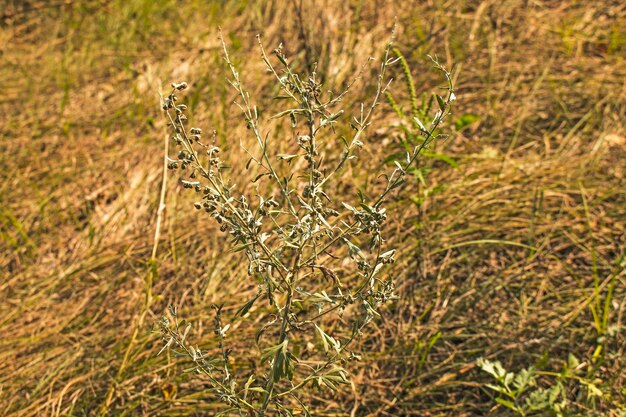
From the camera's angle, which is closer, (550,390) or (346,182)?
(550,390)

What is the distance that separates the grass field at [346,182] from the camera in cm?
256

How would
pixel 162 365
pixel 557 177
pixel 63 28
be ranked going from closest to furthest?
pixel 162 365, pixel 557 177, pixel 63 28

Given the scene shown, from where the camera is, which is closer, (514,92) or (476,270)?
(476,270)

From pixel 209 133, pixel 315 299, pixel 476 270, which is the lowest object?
pixel 476 270

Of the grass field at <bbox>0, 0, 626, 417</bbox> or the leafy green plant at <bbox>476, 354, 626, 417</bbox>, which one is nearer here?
the leafy green plant at <bbox>476, 354, 626, 417</bbox>

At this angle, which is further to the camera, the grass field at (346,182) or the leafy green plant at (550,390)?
the grass field at (346,182)

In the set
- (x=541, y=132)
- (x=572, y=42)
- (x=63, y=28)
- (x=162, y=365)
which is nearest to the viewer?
(x=162, y=365)

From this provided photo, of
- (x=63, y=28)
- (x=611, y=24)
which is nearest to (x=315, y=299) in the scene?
(x=611, y=24)

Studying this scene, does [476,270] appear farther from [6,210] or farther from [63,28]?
[63,28]

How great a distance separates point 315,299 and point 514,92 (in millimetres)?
2309

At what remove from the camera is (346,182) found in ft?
10.5

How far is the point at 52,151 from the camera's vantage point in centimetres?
366

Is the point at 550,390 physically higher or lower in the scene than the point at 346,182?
lower

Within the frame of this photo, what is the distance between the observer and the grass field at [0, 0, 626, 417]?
8.39 feet
